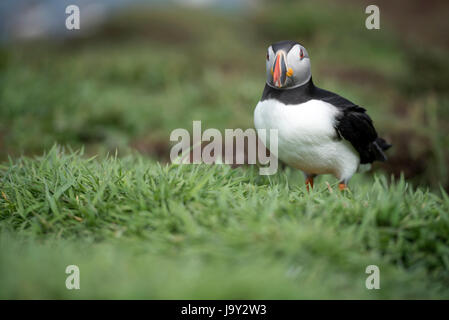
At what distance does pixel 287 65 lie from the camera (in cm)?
300

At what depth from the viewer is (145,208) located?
8.61 ft

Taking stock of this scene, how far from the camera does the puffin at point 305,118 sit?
3006 mm

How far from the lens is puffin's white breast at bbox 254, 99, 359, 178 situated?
118 inches

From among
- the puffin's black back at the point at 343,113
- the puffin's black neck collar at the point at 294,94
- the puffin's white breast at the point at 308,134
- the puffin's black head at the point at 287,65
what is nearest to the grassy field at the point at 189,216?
the puffin's white breast at the point at 308,134

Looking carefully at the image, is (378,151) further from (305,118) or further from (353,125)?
(305,118)

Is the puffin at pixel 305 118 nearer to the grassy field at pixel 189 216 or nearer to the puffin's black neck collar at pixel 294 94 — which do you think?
the puffin's black neck collar at pixel 294 94

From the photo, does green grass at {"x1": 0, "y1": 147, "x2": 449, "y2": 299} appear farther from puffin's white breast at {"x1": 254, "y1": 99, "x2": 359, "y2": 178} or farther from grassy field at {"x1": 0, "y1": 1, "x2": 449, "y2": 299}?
puffin's white breast at {"x1": 254, "y1": 99, "x2": 359, "y2": 178}

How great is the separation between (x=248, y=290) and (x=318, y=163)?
1.50 meters

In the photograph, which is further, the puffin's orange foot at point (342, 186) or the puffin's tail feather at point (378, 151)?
the puffin's tail feather at point (378, 151)

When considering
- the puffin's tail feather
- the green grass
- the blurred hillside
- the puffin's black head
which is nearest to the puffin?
the puffin's black head

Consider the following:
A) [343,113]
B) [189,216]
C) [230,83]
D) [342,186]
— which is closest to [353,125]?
[343,113]

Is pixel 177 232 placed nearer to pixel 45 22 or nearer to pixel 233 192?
pixel 233 192

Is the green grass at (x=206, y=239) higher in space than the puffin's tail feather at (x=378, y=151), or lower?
lower
